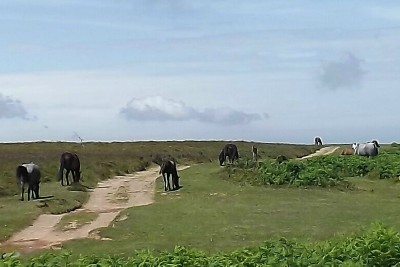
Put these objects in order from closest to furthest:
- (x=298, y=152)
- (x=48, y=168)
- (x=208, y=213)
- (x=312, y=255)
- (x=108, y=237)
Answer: (x=312, y=255) < (x=108, y=237) < (x=208, y=213) < (x=48, y=168) < (x=298, y=152)

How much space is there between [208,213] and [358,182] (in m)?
15.2

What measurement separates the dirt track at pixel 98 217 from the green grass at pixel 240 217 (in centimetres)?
79

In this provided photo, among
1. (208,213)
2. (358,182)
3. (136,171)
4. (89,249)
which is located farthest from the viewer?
(136,171)

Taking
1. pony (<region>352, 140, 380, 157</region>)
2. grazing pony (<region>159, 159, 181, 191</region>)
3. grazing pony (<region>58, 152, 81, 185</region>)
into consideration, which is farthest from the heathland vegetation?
pony (<region>352, 140, 380, 157</region>)

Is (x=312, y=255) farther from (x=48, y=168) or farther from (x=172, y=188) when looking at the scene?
(x=48, y=168)

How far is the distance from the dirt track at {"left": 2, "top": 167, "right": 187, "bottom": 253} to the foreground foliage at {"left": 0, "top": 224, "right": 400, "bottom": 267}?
7.41 metres

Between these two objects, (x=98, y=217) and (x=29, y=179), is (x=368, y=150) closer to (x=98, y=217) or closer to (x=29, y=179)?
(x=29, y=179)

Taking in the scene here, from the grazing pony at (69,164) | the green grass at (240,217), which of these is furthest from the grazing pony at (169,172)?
the grazing pony at (69,164)

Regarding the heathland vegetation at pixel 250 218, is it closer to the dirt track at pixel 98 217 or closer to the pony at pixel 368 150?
the dirt track at pixel 98 217

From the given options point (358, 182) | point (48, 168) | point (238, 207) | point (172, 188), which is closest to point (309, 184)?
point (358, 182)

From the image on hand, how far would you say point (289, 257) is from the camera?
44.9ft

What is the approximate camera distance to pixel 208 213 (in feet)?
88.0

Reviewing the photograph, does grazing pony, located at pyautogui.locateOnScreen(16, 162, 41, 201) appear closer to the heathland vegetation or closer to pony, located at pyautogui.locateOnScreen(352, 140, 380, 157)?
the heathland vegetation

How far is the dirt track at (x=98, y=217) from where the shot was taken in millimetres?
22469
